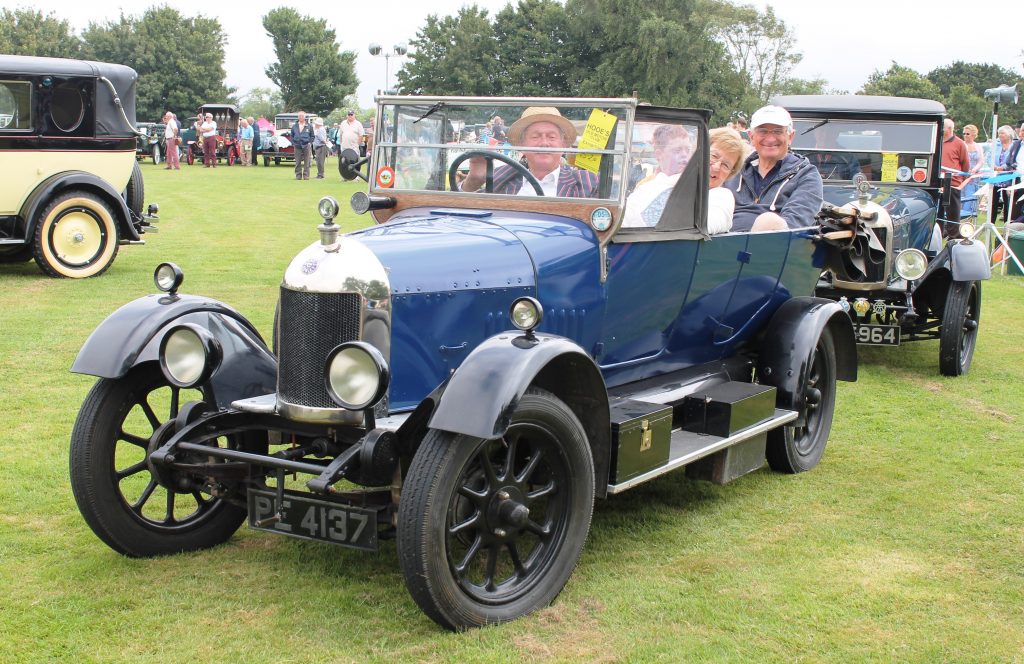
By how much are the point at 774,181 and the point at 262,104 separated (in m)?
108

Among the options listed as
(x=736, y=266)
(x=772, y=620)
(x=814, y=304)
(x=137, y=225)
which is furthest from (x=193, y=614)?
(x=137, y=225)

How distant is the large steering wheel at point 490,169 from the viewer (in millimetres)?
4527

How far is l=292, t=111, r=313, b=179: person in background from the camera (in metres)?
27.9

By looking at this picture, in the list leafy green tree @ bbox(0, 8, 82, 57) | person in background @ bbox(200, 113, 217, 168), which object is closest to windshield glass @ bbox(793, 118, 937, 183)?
person in background @ bbox(200, 113, 217, 168)

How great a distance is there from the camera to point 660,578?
13.0 ft

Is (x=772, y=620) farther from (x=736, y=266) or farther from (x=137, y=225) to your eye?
(x=137, y=225)

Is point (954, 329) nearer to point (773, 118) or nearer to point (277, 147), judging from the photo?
point (773, 118)

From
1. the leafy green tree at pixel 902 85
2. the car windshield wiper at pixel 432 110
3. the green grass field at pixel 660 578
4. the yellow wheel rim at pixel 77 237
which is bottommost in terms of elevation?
the green grass field at pixel 660 578

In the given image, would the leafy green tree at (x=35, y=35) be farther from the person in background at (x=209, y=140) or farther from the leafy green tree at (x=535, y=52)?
the person in background at (x=209, y=140)

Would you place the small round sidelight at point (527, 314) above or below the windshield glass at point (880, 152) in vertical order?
below

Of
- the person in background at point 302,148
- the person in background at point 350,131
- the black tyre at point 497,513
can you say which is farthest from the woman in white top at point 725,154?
the person in background at point 302,148

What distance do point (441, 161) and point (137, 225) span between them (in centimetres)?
796

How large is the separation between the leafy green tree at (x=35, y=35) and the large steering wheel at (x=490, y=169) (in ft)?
210

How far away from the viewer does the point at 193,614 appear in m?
3.56
